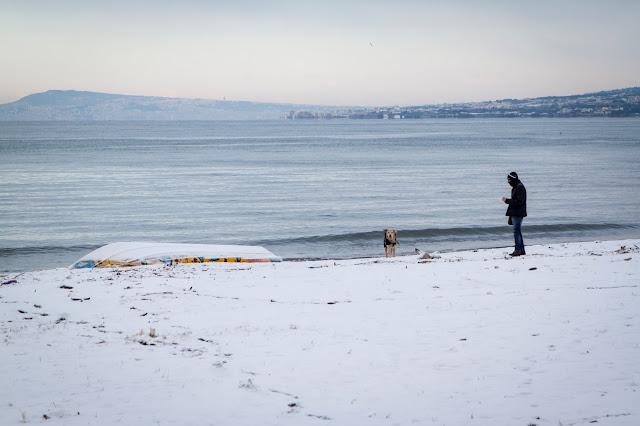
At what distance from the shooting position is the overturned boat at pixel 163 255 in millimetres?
17047

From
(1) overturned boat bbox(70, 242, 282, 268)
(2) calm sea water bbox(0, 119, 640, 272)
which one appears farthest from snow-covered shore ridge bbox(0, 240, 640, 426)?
(2) calm sea water bbox(0, 119, 640, 272)

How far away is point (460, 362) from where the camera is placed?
7.59 meters

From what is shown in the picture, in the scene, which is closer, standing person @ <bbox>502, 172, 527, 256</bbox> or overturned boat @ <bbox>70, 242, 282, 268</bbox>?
standing person @ <bbox>502, 172, 527, 256</bbox>

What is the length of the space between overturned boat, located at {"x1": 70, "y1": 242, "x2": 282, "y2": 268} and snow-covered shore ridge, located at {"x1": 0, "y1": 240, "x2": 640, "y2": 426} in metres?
4.36

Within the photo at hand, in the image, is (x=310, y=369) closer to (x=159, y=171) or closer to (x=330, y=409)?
(x=330, y=409)

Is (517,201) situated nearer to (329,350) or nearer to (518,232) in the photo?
(518,232)

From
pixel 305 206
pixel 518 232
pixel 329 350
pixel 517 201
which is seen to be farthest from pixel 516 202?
pixel 305 206

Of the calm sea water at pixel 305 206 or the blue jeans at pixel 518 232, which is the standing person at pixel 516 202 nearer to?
the blue jeans at pixel 518 232

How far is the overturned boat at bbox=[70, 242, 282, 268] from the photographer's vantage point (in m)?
17.0

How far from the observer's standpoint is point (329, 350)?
8109 millimetres

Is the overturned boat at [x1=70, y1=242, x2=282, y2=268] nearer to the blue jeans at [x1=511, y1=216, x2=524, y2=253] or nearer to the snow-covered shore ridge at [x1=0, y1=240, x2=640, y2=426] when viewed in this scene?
the snow-covered shore ridge at [x1=0, y1=240, x2=640, y2=426]

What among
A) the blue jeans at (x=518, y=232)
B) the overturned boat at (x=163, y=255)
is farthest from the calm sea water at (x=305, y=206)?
the blue jeans at (x=518, y=232)

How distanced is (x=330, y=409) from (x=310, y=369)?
1106 mm

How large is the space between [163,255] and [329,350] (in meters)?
10.6
